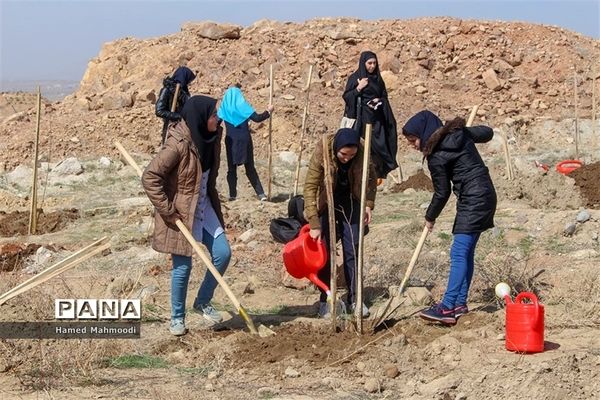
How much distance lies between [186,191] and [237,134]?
5922 millimetres

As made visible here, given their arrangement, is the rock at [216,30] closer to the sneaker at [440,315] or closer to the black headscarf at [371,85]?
the black headscarf at [371,85]

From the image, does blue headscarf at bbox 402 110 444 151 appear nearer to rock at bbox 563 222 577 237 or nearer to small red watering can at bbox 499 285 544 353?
small red watering can at bbox 499 285 544 353

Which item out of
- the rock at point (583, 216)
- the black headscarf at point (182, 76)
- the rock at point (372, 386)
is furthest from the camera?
the black headscarf at point (182, 76)

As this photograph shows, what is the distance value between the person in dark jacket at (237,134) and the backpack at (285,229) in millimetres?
3905

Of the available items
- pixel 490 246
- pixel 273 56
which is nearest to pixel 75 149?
pixel 273 56

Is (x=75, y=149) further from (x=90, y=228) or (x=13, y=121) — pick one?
(x=90, y=228)

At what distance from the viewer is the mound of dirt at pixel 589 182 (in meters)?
10.5

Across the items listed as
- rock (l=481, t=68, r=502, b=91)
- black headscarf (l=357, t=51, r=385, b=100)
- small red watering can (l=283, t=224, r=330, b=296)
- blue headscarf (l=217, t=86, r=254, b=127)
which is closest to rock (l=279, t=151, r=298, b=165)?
blue headscarf (l=217, t=86, r=254, b=127)

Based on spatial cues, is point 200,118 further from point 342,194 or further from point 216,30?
point 216,30

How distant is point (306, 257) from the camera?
21.0 feet

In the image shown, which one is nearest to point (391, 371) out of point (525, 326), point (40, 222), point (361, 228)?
point (525, 326)

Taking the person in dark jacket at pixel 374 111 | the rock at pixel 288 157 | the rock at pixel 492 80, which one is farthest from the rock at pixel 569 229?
the rock at pixel 492 80

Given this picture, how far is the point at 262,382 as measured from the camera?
17.3 ft

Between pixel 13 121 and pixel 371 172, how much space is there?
16.0 meters
